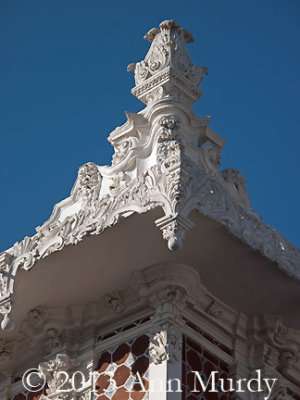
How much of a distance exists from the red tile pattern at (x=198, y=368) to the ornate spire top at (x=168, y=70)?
3.06 m

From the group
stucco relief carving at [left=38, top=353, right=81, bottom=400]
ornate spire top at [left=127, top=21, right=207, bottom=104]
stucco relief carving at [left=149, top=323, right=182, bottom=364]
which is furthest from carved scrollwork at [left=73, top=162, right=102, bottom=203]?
stucco relief carving at [left=38, top=353, right=81, bottom=400]

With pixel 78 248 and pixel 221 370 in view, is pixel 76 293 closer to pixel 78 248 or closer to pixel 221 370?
pixel 78 248

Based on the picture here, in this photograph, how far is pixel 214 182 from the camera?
15.9 meters

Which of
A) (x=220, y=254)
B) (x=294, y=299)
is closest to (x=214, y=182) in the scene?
(x=220, y=254)

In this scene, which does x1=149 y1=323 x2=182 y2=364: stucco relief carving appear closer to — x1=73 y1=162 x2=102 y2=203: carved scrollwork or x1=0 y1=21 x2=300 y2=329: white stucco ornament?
x1=0 y1=21 x2=300 y2=329: white stucco ornament

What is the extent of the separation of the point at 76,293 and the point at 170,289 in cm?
129

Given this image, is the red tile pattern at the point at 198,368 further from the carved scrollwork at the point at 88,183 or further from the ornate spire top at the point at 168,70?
the ornate spire top at the point at 168,70

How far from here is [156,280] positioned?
1652cm

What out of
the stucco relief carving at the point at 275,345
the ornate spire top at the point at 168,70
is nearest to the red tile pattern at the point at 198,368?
the stucco relief carving at the point at 275,345

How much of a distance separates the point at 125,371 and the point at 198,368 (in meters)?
0.88

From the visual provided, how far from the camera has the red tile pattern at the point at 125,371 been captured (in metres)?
16.1

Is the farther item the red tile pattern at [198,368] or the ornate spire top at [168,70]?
the ornate spire top at [168,70]

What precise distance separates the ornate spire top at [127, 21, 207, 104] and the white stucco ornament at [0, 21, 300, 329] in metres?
0.01

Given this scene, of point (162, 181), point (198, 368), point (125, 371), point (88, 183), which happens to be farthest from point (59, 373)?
point (162, 181)
